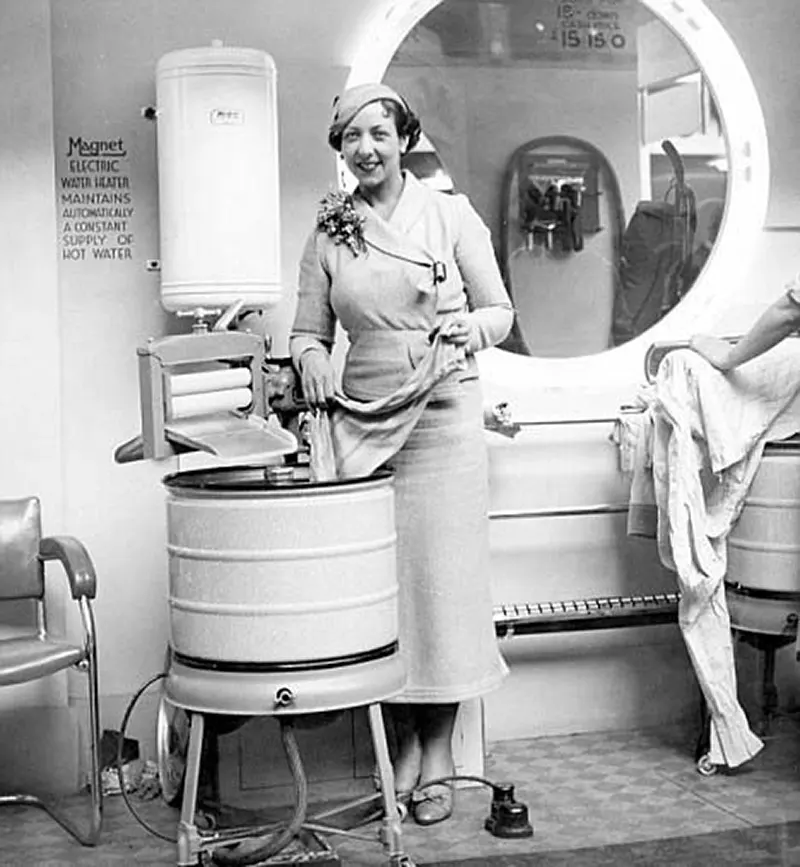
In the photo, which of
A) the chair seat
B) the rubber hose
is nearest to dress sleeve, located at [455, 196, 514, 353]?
the rubber hose

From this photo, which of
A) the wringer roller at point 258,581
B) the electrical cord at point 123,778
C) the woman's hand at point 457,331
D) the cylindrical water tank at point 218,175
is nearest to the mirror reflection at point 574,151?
the cylindrical water tank at point 218,175

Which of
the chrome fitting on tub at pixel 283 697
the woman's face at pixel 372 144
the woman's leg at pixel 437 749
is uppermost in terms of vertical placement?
the woman's face at pixel 372 144

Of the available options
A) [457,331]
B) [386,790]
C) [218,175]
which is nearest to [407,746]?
[386,790]

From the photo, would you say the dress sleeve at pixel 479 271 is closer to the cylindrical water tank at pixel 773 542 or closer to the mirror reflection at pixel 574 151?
the mirror reflection at pixel 574 151

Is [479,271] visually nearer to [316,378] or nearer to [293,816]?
[316,378]

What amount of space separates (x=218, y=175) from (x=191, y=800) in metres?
1.40

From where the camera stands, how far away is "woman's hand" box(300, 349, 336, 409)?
361cm

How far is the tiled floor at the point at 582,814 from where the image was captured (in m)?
3.58

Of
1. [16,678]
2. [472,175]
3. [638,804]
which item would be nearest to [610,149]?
[472,175]

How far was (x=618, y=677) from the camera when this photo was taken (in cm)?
462

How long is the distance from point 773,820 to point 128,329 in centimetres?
195

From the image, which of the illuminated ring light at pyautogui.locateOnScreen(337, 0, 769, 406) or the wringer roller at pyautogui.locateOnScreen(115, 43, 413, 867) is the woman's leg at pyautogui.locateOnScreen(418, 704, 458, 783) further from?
the illuminated ring light at pyautogui.locateOnScreen(337, 0, 769, 406)

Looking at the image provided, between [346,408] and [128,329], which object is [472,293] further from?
[128,329]

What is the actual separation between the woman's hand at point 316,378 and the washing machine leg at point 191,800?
29.1 inches
